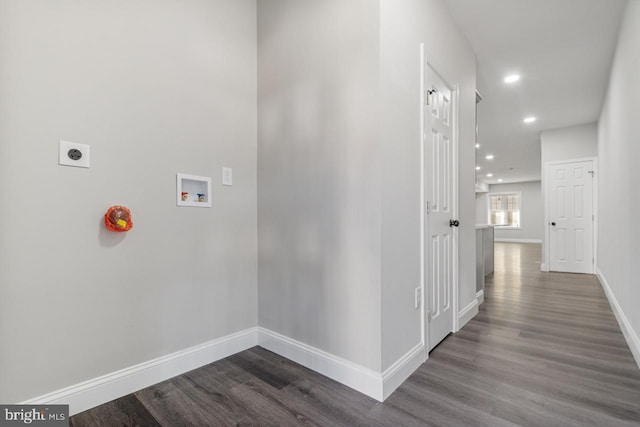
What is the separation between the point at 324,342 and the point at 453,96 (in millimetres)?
2293

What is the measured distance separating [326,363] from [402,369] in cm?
46

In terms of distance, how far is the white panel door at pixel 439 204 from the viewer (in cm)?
213

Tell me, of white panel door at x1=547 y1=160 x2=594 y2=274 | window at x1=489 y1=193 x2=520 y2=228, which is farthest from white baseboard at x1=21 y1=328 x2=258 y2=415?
window at x1=489 y1=193 x2=520 y2=228

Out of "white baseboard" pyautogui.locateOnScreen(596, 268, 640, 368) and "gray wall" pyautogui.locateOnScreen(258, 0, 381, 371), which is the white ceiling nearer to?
"gray wall" pyautogui.locateOnScreen(258, 0, 381, 371)

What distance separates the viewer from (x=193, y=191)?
199 cm

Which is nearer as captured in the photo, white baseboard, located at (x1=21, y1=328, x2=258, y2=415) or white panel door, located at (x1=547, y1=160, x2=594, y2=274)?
white baseboard, located at (x1=21, y1=328, x2=258, y2=415)

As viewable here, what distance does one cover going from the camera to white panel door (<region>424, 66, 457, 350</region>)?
2.13m

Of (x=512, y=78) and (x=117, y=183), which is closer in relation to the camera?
(x=117, y=183)

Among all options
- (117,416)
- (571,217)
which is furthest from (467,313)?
(571,217)

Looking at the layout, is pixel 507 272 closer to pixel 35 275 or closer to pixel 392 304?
pixel 392 304

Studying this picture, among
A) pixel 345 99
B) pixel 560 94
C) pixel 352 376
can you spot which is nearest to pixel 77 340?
pixel 352 376

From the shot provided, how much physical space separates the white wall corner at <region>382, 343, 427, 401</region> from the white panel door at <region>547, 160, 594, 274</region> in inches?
210

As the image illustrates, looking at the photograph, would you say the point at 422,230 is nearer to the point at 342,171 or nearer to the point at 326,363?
the point at 342,171

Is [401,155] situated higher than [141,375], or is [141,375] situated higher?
[401,155]
